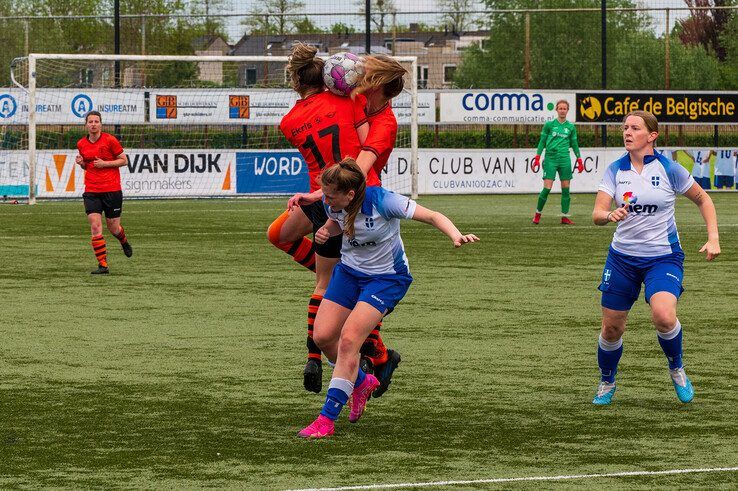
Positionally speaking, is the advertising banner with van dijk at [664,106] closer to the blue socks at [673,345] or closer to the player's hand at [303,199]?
the blue socks at [673,345]

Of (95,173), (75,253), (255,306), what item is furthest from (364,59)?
(75,253)

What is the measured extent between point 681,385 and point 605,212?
42.4 inches

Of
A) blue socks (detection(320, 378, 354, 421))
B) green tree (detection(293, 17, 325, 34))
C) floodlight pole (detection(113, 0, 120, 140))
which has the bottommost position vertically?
blue socks (detection(320, 378, 354, 421))

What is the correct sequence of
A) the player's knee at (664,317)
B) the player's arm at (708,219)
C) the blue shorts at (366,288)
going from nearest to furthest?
the blue shorts at (366,288), the player's knee at (664,317), the player's arm at (708,219)

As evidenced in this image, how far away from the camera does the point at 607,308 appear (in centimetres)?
812

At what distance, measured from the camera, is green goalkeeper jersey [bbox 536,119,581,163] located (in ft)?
76.5

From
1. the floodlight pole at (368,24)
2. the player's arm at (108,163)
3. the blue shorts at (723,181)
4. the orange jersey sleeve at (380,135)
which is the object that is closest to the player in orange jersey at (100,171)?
the player's arm at (108,163)

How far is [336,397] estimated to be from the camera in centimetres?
714

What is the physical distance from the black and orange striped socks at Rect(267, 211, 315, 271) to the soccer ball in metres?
0.91

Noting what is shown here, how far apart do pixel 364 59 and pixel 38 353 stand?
3316 mm

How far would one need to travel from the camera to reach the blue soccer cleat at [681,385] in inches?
316

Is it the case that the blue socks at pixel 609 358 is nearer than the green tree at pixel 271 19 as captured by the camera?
Yes

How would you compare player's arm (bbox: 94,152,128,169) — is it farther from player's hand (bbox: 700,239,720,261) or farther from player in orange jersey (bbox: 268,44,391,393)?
player's hand (bbox: 700,239,720,261)

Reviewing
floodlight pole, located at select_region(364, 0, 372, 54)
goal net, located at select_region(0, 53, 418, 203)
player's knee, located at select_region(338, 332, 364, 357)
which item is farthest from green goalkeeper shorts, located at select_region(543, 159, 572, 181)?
player's knee, located at select_region(338, 332, 364, 357)
